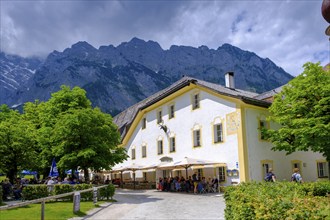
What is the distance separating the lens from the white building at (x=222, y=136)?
25.9 m

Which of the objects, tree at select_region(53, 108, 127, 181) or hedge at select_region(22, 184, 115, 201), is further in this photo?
tree at select_region(53, 108, 127, 181)

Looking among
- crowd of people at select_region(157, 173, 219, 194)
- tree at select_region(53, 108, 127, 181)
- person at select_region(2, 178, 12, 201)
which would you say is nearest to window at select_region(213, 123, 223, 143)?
crowd of people at select_region(157, 173, 219, 194)

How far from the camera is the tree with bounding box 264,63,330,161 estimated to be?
2034cm

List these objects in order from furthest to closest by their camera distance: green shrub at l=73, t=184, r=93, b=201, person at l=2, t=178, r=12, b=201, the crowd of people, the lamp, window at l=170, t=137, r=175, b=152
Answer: the lamp < window at l=170, t=137, r=175, b=152 < the crowd of people < person at l=2, t=178, r=12, b=201 < green shrub at l=73, t=184, r=93, b=201

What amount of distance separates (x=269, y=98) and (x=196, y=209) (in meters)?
17.0

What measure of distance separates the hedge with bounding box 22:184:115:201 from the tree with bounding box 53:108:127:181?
2283mm

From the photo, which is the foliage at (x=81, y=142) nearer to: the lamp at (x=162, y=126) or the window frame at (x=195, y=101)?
the window frame at (x=195, y=101)

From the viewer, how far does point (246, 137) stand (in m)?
25.8

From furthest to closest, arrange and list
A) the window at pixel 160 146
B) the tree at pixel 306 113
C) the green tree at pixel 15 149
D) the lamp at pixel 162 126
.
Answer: the window at pixel 160 146, the lamp at pixel 162 126, the green tree at pixel 15 149, the tree at pixel 306 113

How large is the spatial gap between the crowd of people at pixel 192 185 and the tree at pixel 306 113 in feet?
20.2

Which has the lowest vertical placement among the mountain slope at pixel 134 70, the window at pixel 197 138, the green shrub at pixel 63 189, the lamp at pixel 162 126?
the green shrub at pixel 63 189

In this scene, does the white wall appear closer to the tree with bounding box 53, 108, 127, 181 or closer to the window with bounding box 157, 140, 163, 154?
→ the tree with bounding box 53, 108, 127, 181

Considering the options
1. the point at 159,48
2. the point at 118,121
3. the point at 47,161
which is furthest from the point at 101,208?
the point at 159,48

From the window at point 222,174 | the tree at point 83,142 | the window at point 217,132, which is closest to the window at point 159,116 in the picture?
the window at point 217,132
